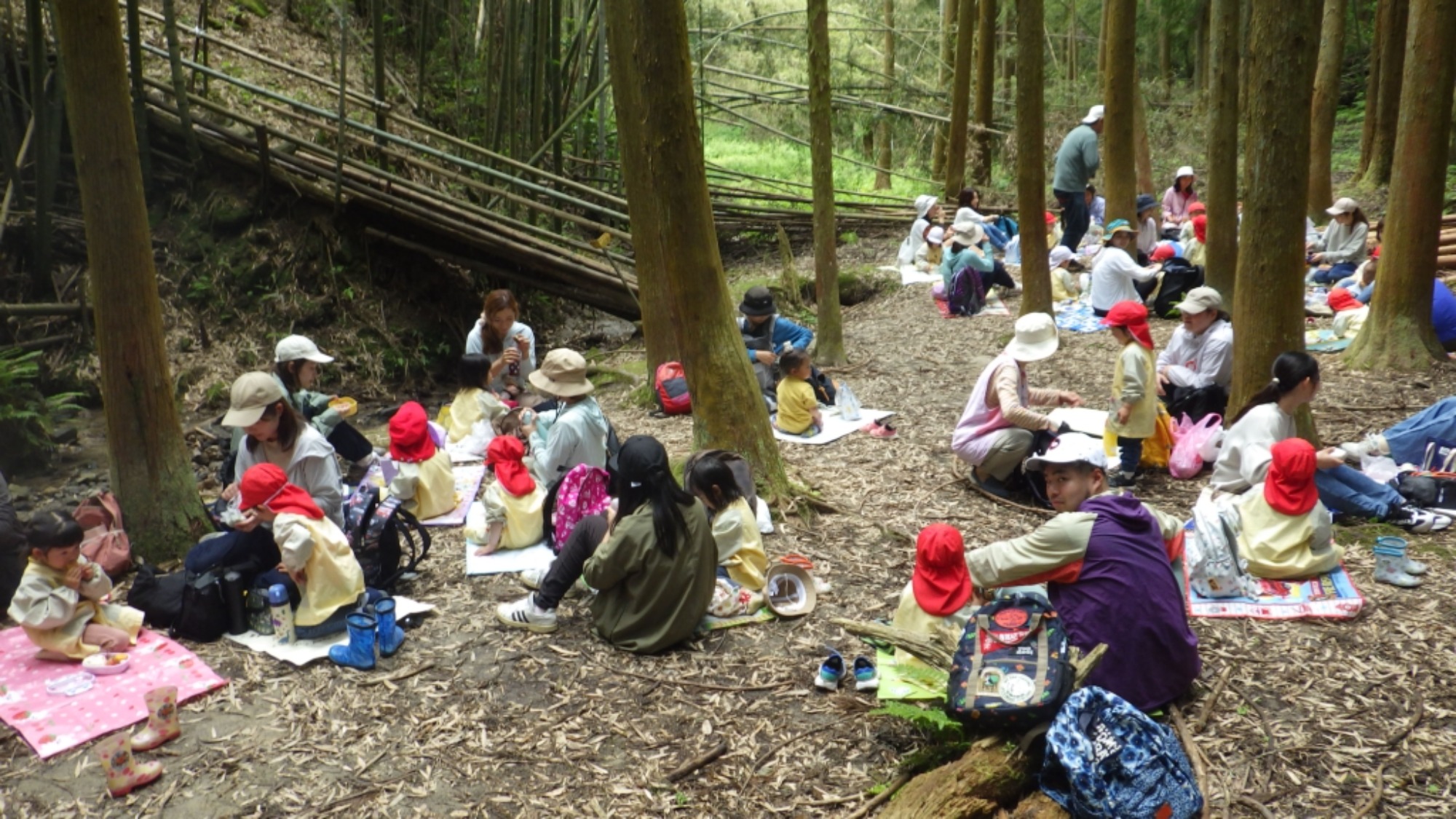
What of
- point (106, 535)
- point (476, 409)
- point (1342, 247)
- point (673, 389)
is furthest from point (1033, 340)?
point (1342, 247)

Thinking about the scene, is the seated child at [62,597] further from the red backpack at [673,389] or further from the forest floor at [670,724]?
the red backpack at [673,389]

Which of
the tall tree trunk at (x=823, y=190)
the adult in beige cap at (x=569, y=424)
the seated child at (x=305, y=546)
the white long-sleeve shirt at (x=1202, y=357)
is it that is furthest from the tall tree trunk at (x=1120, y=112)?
the seated child at (x=305, y=546)

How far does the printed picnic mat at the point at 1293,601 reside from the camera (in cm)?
437

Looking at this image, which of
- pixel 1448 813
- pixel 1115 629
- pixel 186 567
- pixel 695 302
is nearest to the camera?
pixel 1448 813

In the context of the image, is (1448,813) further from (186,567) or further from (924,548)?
(186,567)

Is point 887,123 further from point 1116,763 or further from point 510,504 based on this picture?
point 1116,763

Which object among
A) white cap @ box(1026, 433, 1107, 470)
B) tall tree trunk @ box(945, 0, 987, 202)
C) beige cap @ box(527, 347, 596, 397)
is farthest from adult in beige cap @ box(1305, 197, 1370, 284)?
beige cap @ box(527, 347, 596, 397)

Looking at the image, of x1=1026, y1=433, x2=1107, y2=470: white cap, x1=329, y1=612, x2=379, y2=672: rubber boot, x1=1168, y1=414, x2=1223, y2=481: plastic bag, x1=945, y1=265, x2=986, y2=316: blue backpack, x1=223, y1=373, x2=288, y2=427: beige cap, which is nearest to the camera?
x1=1026, y1=433, x2=1107, y2=470: white cap

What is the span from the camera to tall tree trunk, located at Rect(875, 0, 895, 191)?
19250 mm

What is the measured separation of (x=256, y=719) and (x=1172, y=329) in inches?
339

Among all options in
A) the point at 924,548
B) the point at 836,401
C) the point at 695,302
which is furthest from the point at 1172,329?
the point at 924,548

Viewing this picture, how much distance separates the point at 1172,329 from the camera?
9688 mm

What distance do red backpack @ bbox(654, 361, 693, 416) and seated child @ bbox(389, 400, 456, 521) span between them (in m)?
2.20

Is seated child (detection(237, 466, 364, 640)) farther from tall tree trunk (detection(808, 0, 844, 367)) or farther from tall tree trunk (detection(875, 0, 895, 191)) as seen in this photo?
tall tree trunk (detection(875, 0, 895, 191))
